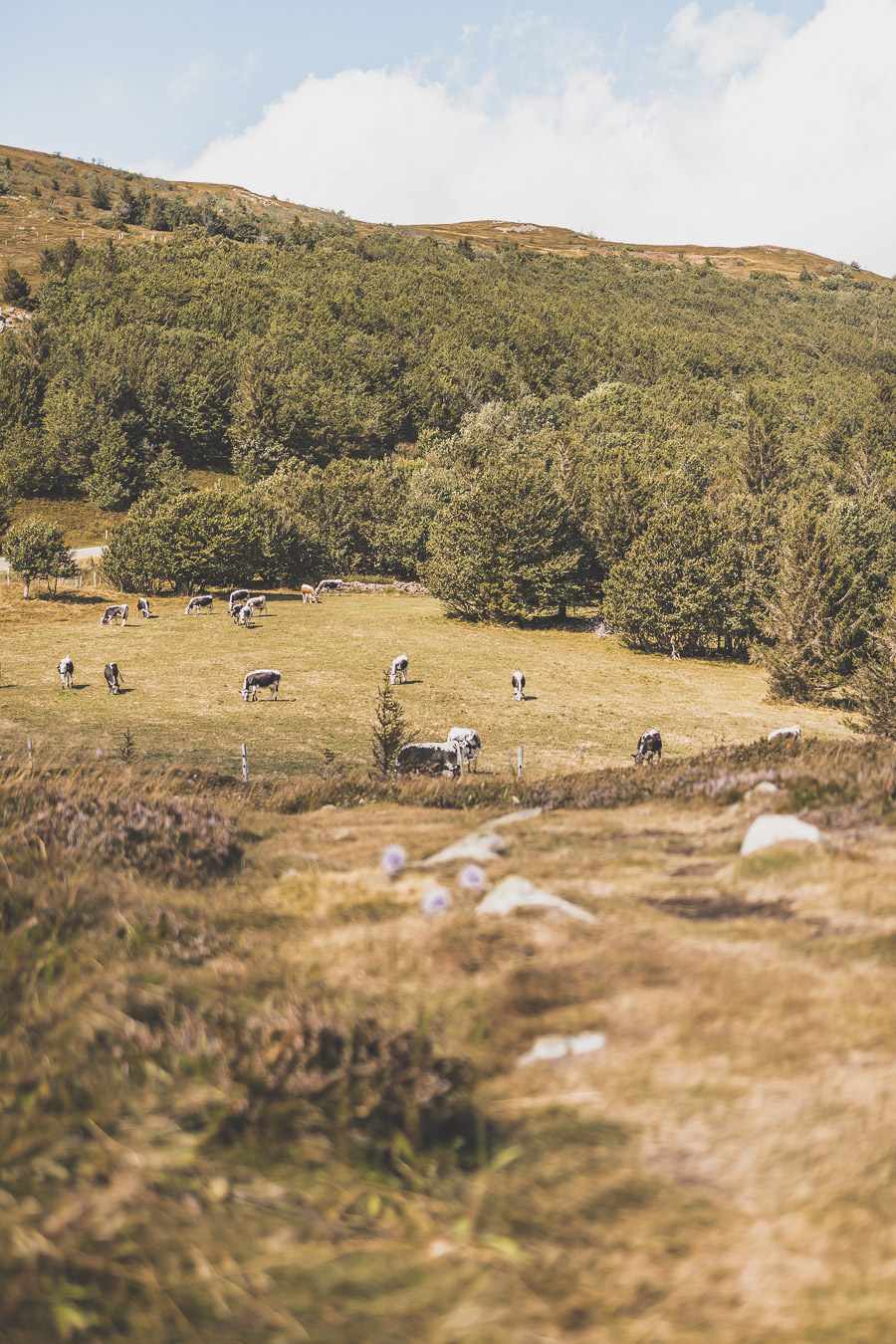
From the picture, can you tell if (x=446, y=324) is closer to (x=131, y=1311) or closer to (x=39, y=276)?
(x=39, y=276)

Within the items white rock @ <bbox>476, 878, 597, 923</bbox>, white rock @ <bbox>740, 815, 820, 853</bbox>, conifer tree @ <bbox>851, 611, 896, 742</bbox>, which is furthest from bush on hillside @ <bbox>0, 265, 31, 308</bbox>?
white rock @ <bbox>740, 815, 820, 853</bbox>

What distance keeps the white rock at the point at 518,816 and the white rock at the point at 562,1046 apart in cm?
416

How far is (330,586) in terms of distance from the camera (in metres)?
72.1

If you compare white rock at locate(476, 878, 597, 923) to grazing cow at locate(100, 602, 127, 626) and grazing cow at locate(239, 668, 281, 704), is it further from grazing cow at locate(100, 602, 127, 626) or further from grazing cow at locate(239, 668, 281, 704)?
grazing cow at locate(100, 602, 127, 626)

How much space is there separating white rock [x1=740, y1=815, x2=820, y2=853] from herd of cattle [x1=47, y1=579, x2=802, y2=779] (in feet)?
21.2

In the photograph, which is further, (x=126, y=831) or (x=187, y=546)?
(x=187, y=546)

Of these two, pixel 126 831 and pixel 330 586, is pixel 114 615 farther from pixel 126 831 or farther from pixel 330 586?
pixel 126 831

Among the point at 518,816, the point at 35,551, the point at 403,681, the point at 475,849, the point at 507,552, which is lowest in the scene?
the point at 403,681

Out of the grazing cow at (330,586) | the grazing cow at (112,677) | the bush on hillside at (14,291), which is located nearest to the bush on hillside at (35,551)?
the grazing cow at (330,586)

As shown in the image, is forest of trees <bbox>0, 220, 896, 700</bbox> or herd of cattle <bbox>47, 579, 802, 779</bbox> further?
forest of trees <bbox>0, 220, 896, 700</bbox>

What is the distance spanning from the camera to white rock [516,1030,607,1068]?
3.63 meters

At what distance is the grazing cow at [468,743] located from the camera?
2425cm

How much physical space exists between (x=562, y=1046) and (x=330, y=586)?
230 ft

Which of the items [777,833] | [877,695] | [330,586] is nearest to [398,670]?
[877,695]
